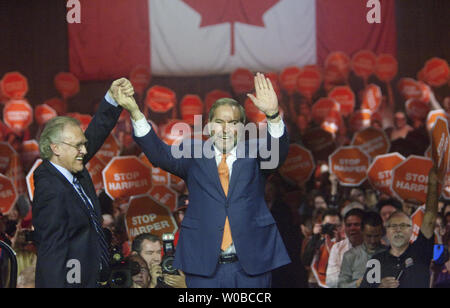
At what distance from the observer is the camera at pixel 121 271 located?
138 inches

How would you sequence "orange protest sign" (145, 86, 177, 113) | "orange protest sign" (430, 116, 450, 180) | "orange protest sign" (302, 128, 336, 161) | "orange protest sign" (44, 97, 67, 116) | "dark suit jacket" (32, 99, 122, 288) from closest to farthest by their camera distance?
"dark suit jacket" (32, 99, 122, 288) < "orange protest sign" (430, 116, 450, 180) < "orange protest sign" (302, 128, 336, 161) < "orange protest sign" (44, 97, 67, 116) < "orange protest sign" (145, 86, 177, 113)

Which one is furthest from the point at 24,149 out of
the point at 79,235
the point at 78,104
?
the point at 79,235

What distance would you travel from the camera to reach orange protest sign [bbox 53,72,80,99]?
5.38m

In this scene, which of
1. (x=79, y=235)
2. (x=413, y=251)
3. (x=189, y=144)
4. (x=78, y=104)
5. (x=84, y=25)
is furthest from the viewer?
(x=78, y=104)

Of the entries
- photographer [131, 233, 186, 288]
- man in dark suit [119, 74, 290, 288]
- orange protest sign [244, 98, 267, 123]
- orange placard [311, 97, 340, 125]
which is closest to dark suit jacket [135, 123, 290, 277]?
man in dark suit [119, 74, 290, 288]

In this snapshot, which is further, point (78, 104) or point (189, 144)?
point (78, 104)

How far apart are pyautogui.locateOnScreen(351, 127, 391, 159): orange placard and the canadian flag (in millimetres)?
1396

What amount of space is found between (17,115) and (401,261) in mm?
3321

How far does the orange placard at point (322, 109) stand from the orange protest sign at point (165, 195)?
5.40ft

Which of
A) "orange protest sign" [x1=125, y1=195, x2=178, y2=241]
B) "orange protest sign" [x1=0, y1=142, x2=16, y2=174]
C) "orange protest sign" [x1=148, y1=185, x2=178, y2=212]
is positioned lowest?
"orange protest sign" [x1=125, y1=195, x2=178, y2=241]

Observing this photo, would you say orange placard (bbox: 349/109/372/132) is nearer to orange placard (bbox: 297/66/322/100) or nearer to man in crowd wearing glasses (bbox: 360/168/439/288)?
orange placard (bbox: 297/66/322/100)

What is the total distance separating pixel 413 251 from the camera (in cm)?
354
